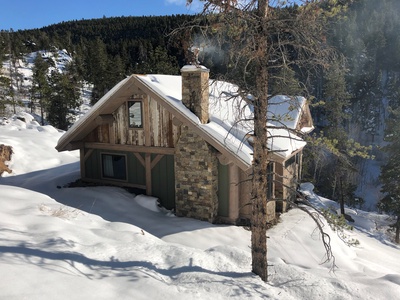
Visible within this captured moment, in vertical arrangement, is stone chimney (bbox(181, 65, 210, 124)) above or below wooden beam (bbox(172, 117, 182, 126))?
above

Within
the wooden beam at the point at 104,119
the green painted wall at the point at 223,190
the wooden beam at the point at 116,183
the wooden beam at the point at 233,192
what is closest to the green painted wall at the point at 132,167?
the wooden beam at the point at 116,183

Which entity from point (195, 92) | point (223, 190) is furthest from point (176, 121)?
point (223, 190)

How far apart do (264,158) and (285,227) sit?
658cm

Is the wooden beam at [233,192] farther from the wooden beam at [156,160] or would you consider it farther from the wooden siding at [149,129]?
the wooden beam at [156,160]

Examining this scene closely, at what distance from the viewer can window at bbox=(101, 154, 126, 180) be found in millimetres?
13922

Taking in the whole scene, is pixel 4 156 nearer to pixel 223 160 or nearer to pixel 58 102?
pixel 223 160

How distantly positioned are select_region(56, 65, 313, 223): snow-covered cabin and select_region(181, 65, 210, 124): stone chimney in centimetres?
3

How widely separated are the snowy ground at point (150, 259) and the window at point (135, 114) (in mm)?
3126

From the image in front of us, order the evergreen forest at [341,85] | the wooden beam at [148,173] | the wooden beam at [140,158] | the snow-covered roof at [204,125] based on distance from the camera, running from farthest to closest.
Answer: the evergreen forest at [341,85], the wooden beam at [140,158], the wooden beam at [148,173], the snow-covered roof at [204,125]

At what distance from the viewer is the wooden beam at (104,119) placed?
12.9 meters

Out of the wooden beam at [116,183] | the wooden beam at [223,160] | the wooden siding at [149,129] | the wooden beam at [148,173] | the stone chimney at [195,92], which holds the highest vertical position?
the stone chimney at [195,92]

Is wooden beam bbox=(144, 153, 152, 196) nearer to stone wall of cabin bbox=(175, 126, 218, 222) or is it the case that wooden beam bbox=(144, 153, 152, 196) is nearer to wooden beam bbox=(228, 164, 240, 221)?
stone wall of cabin bbox=(175, 126, 218, 222)

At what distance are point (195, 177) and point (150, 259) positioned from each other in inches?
215

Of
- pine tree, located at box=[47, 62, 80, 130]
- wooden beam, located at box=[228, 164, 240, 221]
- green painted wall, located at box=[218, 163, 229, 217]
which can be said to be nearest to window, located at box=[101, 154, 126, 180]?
green painted wall, located at box=[218, 163, 229, 217]
